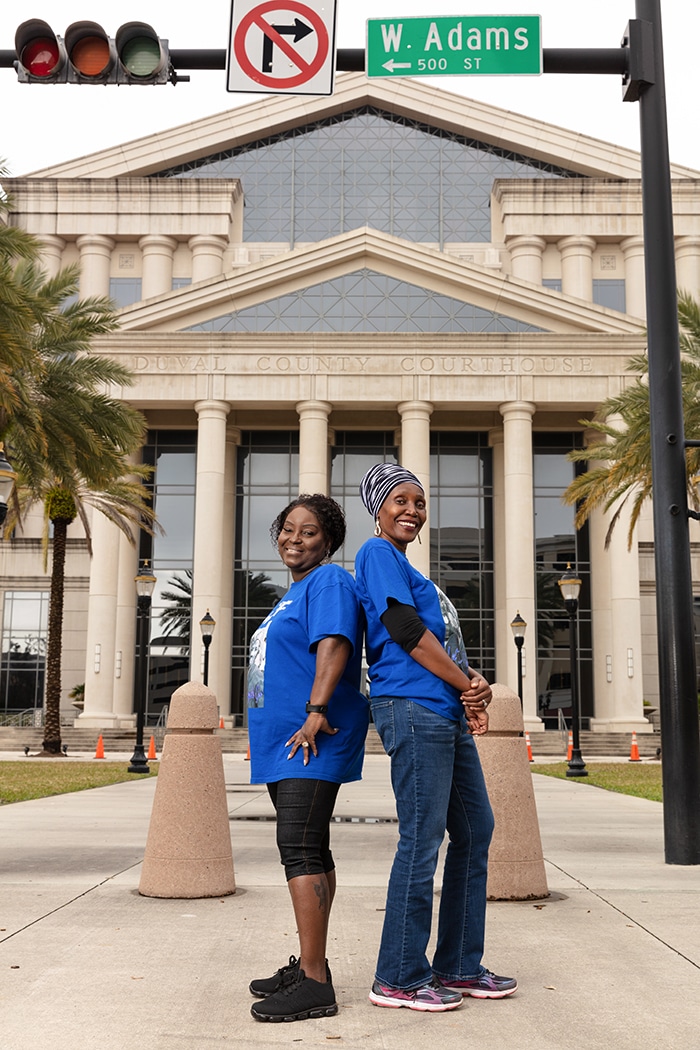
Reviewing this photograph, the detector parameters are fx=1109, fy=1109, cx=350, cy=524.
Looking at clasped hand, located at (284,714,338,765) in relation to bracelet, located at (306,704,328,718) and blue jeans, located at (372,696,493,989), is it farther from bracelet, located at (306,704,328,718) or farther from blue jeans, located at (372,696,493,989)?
blue jeans, located at (372,696,493,989)

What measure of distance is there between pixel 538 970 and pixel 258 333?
39408 mm

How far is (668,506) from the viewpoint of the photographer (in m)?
9.05

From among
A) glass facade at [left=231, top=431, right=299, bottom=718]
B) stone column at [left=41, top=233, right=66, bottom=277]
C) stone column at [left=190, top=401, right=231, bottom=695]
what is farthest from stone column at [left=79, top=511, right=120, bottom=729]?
stone column at [left=41, top=233, right=66, bottom=277]

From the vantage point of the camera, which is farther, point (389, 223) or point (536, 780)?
point (389, 223)

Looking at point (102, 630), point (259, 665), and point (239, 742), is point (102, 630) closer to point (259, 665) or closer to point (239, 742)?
point (239, 742)

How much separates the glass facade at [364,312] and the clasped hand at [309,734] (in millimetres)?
39732

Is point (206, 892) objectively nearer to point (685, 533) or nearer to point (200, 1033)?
point (200, 1033)

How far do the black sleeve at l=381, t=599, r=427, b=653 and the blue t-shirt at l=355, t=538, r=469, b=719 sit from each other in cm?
4

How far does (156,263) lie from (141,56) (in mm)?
46011

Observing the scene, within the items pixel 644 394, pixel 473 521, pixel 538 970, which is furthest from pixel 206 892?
pixel 473 521

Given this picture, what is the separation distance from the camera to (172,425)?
4653cm

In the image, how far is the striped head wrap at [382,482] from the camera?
4691mm

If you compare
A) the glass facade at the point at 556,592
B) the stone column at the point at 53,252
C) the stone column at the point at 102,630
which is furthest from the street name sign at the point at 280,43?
the stone column at the point at 53,252

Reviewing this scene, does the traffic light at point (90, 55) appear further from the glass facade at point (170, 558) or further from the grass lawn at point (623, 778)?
the glass facade at point (170, 558)
